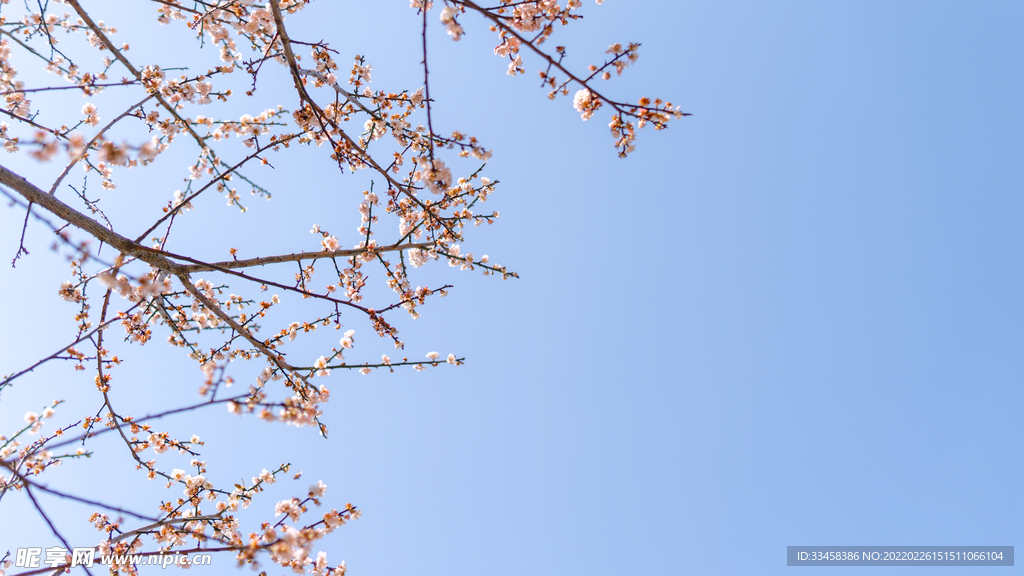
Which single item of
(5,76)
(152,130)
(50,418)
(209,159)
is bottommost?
(50,418)

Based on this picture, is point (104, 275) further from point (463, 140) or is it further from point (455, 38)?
point (455, 38)

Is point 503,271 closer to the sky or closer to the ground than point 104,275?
closer to the sky

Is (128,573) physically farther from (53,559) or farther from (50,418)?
(50,418)

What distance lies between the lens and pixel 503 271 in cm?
447

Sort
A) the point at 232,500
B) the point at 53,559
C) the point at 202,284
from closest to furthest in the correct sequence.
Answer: the point at 53,559 → the point at 232,500 → the point at 202,284

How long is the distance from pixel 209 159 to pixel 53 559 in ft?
13.7

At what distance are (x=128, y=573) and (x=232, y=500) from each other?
3.16ft

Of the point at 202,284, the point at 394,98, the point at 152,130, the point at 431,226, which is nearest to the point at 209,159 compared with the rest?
the point at 152,130

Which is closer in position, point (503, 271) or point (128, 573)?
point (128, 573)

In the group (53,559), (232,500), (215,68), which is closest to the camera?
(53,559)

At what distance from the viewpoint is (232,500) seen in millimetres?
4234

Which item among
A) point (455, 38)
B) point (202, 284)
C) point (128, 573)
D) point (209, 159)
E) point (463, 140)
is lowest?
point (128, 573)

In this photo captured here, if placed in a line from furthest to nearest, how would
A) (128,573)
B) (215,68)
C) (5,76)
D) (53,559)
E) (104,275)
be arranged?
(5,76)
(215,68)
(128,573)
(53,559)
(104,275)

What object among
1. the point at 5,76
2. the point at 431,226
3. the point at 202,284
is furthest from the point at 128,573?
the point at 5,76
